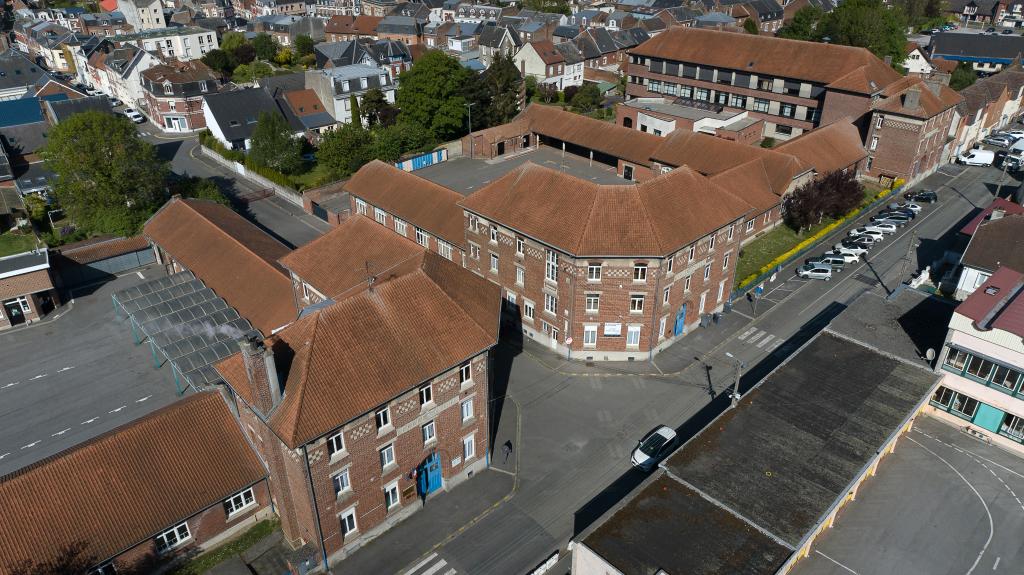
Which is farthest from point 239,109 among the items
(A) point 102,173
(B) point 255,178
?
(A) point 102,173

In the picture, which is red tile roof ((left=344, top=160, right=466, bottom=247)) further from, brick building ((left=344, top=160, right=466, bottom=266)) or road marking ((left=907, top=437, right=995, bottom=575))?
road marking ((left=907, top=437, right=995, bottom=575))

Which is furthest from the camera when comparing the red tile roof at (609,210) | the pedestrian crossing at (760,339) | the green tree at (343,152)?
the green tree at (343,152)

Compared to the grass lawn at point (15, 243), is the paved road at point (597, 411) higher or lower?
lower

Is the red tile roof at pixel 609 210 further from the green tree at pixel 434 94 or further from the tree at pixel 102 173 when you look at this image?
the green tree at pixel 434 94

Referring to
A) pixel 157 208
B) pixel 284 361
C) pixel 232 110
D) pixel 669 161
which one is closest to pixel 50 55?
pixel 232 110

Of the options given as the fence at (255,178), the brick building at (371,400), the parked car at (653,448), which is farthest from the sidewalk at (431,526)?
the fence at (255,178)

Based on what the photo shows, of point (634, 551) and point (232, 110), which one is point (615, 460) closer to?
point (634, 551)
